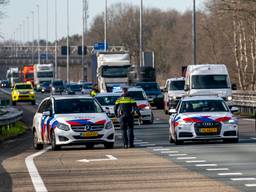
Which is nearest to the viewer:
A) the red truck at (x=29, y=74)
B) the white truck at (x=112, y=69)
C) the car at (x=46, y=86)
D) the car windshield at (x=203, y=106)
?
the car windshield at (x=203, y=106)

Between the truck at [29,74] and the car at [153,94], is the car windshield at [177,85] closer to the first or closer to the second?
the car at [153,94]

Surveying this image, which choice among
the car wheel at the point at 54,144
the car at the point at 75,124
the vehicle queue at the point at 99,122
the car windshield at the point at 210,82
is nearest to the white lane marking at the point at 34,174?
the car wheel at the point at 54,144

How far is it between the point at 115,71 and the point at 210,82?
70.0 ft

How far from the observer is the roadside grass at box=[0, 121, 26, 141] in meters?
39.5

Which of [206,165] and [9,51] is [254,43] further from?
[9,51]

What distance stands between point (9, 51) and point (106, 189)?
177161mm

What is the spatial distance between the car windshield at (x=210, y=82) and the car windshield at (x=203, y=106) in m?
18.7

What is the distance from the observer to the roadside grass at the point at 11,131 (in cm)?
3954

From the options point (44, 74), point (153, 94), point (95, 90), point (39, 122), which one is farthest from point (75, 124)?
point (44, 74)

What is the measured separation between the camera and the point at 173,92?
5850 centimetres

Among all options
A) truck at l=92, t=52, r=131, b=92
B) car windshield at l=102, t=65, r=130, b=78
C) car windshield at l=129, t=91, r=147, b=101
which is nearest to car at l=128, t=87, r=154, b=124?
car windshield at l=129, t=91, r=147, b=101

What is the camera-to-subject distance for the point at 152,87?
69.4 metres

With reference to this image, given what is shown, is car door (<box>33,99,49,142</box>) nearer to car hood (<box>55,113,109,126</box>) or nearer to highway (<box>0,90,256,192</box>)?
highway (<box>0,90,256,192</box>)

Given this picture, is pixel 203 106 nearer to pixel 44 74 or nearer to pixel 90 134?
pixel 90 134
